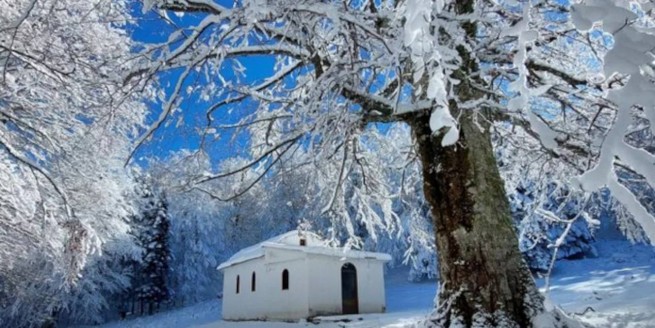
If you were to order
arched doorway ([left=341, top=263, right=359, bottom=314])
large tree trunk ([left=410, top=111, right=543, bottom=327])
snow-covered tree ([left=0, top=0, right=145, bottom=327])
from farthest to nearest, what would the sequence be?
1. arched doorway ([left=341, top=263, right=359, bottom=314])
2. snow-covered tree ([left=0, top=0, right=145, bottom=327])
3. large tree trunk ([left=410, top=111, right=543, bottom=327])

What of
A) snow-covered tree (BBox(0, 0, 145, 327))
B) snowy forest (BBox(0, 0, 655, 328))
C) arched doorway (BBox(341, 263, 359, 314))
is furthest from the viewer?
arched doorway (BBox(341, 263, 359, 314))

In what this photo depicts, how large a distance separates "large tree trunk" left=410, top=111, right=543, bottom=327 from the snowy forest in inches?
0.5

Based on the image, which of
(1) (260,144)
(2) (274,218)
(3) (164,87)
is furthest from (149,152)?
(2) (274,218)

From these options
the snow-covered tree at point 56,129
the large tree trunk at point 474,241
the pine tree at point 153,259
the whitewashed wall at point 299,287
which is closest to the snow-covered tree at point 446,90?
the large tree trunk at point 474,241

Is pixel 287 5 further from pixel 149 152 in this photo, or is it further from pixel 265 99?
pixel 149 152

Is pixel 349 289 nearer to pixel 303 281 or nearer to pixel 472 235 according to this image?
pixel 303 281

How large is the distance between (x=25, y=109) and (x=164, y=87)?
4.30 metres

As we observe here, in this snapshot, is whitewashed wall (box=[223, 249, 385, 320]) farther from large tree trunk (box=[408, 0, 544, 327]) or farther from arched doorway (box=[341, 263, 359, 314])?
large tree trunk (box=[408, 0, 544, 327])

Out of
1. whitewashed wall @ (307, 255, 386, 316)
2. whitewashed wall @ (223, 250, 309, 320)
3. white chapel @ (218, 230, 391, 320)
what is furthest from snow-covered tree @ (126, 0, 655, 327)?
whitewashed wall @ (223, 250, 309, 320)

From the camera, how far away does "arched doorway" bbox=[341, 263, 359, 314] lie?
54.0 ft

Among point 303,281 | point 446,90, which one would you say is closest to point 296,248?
point 303,281

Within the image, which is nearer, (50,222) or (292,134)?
(292,134)

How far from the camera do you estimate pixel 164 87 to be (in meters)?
4.66

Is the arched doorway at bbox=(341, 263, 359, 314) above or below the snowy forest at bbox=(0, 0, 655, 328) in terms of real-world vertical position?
below
